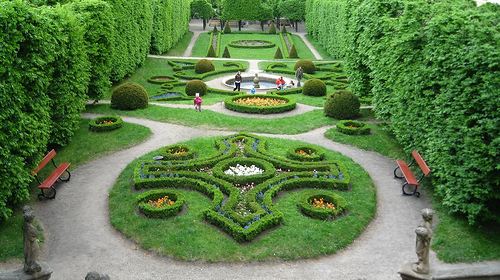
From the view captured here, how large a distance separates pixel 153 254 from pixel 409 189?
10794mm

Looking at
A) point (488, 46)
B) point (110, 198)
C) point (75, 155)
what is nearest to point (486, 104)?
point (488, 46)

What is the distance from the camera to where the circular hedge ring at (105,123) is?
79.8ft

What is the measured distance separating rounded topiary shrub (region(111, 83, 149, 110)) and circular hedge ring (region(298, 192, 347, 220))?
1577 centimetres

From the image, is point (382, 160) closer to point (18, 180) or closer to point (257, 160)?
point (257, 160)

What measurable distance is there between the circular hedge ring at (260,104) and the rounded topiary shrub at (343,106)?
319 cm

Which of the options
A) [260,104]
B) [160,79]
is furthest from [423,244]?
[160,79]

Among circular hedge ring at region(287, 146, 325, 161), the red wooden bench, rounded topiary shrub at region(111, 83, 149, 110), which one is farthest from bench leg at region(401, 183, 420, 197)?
rounded topiary shrub at region(111, 83, 149, 110)

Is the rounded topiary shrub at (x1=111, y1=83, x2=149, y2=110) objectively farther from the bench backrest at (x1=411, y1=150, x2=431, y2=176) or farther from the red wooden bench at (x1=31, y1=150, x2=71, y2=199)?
the bench backrest at (x1=411, y1=150, x2=431, y2=176)

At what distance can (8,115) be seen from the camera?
1445 centimetres

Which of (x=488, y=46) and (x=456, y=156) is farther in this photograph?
(x=456, y=156)

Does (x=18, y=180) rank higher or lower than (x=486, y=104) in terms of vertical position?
lower

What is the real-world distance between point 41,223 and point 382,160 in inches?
596

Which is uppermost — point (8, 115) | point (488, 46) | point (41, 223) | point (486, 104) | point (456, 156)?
point (488, 46)

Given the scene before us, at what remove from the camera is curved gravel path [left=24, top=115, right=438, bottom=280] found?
13.1 meters
